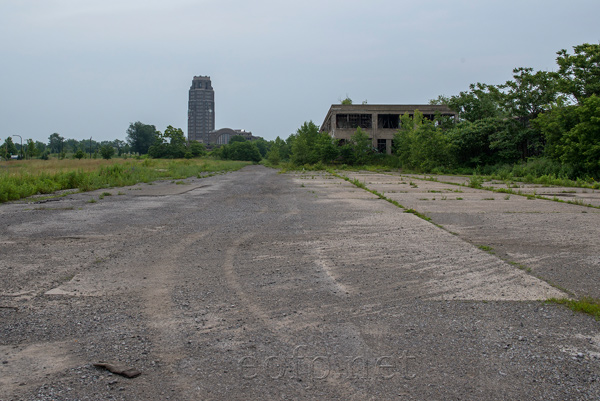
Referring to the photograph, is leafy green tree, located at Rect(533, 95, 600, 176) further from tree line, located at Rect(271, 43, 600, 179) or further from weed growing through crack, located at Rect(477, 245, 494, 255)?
weed growing through crack, located at Rect(477, 245, 494, 255)

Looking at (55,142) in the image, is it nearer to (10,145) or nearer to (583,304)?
(10,145)

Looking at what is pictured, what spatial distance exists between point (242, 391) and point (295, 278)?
2294mm

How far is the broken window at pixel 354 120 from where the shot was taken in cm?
6431

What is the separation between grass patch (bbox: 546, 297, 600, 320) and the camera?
12.0 feet

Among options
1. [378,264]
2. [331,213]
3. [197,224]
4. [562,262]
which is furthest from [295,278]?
[331,213]

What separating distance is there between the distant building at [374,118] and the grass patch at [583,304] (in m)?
60.2

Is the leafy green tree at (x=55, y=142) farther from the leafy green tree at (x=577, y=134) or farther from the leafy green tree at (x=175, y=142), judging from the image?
the leafy green tree at (x=577, y=134)

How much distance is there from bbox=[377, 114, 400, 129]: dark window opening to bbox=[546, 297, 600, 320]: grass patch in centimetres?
6216

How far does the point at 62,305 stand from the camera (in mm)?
3918

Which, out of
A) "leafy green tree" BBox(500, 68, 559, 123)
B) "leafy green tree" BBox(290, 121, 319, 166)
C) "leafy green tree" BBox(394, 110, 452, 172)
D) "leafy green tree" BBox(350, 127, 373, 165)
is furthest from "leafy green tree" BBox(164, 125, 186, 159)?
"leafy green tree" BBox(500, 68, 559, 123)

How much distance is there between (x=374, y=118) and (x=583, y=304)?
61881 mm

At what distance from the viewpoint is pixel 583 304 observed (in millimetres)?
3768

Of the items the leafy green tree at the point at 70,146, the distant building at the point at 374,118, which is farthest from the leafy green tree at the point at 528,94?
the leafy green tree at the point at 70,146

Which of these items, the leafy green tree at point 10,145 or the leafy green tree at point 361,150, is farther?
the leafy green tree at point 10,145
